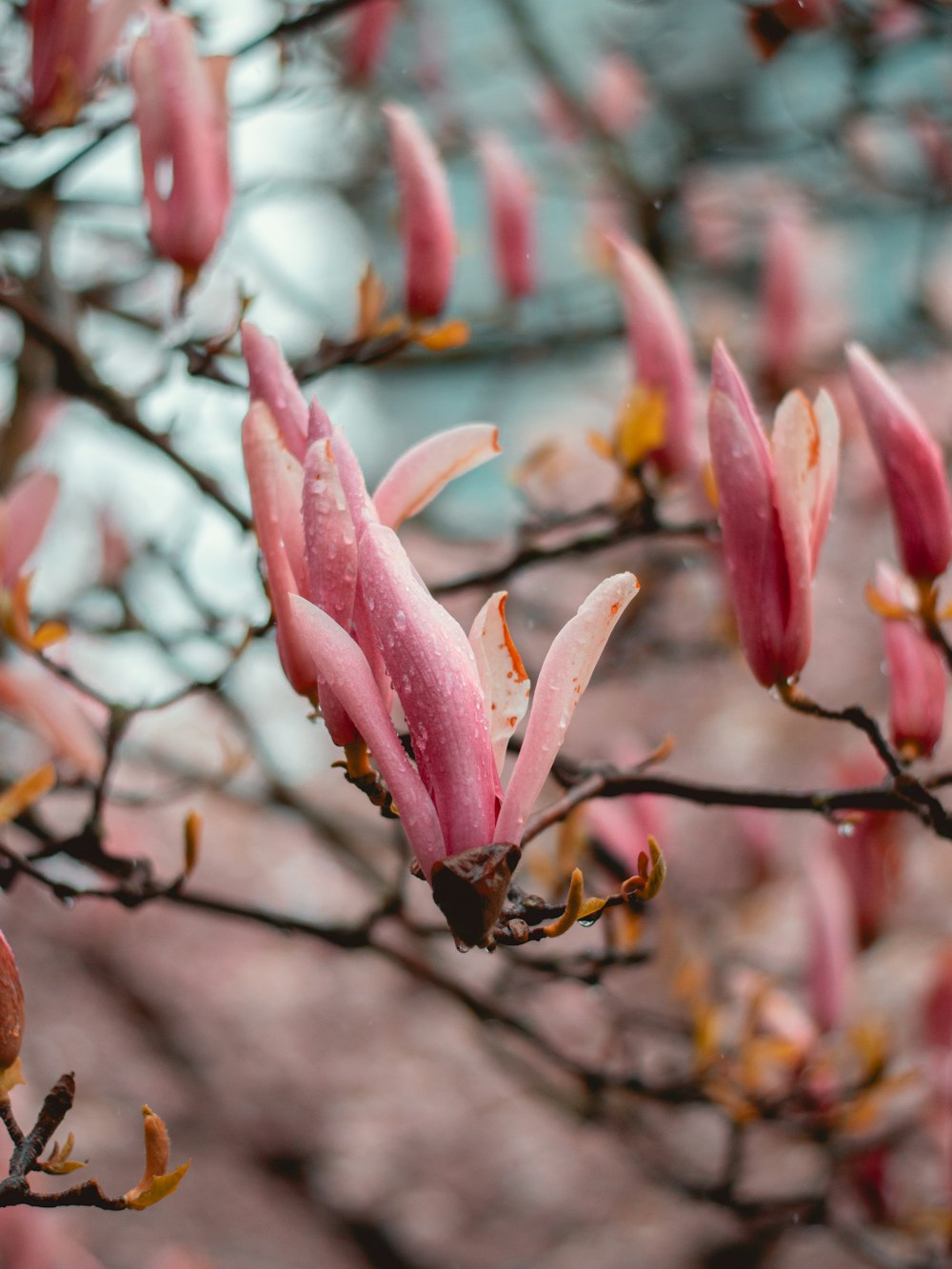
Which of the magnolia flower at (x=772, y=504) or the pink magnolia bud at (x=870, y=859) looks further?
the pink magnolia bud at (x=870, y=859)

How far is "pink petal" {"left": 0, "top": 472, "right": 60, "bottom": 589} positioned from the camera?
1.88 feet

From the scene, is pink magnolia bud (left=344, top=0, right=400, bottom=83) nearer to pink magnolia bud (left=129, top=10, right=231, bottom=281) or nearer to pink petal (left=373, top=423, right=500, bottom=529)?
pink magnolia bud (left=129, top=10, right=231, bottom=281)

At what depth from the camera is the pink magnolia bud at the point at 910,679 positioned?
0.51 metres

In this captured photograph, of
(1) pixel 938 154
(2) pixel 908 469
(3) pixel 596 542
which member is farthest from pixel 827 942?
(1) pixel 938 154

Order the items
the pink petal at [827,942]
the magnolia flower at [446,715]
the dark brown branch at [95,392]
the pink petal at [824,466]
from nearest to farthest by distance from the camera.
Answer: the magnolia flower at [446,715], the pink petal at [824,466], the dark brown branch at [95,392], the pink petal at [827,942]

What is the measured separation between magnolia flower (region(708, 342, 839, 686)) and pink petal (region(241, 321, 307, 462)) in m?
0.15

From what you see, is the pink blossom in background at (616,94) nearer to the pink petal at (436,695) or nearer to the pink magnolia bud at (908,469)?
the pink magnolia bud at (908,469)

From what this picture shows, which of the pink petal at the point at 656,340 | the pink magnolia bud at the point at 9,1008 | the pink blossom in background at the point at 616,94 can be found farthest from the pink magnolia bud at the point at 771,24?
the pink blossom in background at the point at 616,94

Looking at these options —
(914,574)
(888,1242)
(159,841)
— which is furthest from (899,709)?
(159,841)

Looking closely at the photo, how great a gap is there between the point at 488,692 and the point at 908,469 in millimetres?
231

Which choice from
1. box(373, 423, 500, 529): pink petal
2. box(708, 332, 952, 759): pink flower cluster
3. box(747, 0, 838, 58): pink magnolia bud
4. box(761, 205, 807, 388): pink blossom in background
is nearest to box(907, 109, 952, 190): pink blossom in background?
box(761, 205, 807, 388): pink blossom in background

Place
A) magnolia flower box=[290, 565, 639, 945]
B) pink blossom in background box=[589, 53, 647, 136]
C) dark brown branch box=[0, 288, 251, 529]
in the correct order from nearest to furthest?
magnolia flower box=[290, 565, 639, 945]
dark brown branch box=[0, 288, 251, 529]
pink blossom in background box=[589, 53, 647, 136]

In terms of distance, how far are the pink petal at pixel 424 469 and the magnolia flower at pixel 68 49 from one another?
0.40m

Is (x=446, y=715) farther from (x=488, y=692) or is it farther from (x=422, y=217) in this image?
(x=422, y=217)
